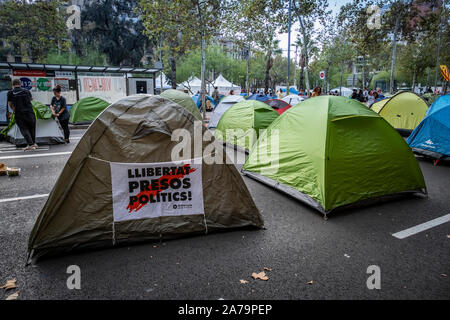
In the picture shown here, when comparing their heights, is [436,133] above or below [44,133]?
above

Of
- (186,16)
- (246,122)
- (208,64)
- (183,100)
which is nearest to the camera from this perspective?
(246,122)

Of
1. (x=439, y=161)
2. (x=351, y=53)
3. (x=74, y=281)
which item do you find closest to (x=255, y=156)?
(x=74, y=281)

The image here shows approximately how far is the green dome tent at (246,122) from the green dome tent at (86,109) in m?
7.16

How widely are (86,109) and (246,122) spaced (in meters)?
8.64

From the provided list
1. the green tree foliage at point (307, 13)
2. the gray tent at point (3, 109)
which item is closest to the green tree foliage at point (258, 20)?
the green tree foliage at point (307, 13)

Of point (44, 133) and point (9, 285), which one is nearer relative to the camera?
point (9, 285)

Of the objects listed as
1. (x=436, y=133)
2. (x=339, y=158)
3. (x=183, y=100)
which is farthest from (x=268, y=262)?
(x=183, y=100)

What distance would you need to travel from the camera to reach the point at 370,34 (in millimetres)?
20797

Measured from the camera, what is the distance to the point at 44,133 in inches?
379

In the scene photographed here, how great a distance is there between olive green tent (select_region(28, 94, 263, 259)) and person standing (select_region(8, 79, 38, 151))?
6.32 metres

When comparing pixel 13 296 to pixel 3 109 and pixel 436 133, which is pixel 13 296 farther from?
pixel 3 109

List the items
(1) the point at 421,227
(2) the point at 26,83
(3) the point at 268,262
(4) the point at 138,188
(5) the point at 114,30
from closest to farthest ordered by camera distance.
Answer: (3) the point at 268,262 → (4) the point at 138,188 → (1) the point at 421,227 → (2) the point at 26,83 → (5) the point at 114,30

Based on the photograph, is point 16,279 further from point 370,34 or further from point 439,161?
point 370,34

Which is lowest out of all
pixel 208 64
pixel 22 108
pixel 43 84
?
pixel 22 108
